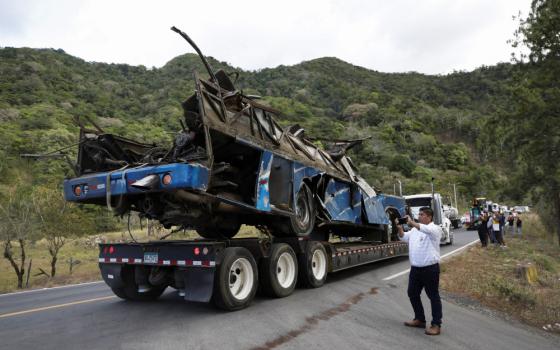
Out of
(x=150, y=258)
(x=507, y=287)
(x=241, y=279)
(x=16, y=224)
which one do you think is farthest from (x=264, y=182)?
(x=16, y=224)

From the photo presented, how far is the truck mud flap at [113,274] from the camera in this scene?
7.29m

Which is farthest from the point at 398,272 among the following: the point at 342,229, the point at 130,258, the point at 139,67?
the point at 139,67

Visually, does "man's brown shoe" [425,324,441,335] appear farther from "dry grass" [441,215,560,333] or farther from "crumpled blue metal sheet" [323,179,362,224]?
"crumpled blue metal sheet" [323,179,362,224]

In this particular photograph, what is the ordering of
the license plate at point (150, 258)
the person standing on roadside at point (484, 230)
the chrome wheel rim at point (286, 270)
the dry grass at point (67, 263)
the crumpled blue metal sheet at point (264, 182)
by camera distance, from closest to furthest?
the license plate at point (150, 258) → the crumpled blue metal sheet at point (264, 182) → the chrome wheel rim at point (286, 270) → the dry grass at point (67, 263) → the person standing on roadside at point (484, 230)

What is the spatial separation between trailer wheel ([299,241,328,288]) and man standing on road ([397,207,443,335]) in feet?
8.96

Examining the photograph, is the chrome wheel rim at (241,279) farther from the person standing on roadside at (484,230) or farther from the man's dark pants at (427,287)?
the person standing on roadside at (484,230)

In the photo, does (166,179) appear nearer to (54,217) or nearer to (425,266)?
(425,266)

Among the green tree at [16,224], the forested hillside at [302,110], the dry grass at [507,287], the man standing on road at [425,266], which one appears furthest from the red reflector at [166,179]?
the forested hillside at [302,110]

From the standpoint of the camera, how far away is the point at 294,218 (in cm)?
817

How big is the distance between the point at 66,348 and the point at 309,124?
8280cm

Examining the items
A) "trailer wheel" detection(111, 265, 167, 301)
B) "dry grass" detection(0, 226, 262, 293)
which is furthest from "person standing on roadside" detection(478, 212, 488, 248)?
"trailer wheel" detection(111, 265, 167, 301)

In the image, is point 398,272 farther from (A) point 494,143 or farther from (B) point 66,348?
(A) point 494,143

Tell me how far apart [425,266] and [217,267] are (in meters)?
2.81

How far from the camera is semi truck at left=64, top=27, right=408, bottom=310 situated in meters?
6.21
